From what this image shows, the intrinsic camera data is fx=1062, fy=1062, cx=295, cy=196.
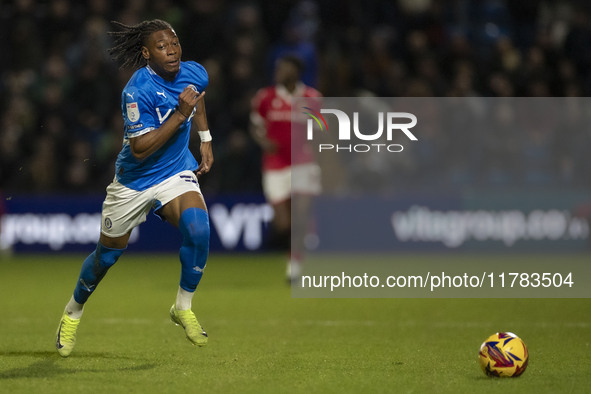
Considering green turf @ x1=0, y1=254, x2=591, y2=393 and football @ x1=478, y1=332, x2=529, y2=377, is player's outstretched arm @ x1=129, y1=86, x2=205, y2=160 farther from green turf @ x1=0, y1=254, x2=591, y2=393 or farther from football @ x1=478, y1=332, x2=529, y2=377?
football @ x1=478, y1=332, x2=529, y2=377

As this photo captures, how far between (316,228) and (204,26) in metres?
3.56

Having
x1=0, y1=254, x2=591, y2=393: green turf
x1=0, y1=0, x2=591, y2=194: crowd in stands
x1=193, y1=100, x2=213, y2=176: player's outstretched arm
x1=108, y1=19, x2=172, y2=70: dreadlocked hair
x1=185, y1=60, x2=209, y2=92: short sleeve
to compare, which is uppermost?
x1=0, y1=0, x2=591, y2=194: crowd in stands

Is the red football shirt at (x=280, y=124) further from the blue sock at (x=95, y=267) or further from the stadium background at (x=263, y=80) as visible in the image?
the blue sock at (x=95, y=267)

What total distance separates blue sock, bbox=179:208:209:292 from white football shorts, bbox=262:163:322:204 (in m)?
5.24

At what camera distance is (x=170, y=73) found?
688cm

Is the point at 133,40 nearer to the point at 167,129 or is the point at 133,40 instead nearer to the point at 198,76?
the point at 198,76

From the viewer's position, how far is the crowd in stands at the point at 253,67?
15211 mm

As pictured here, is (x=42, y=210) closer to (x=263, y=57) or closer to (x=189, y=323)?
(x=263, y=57)

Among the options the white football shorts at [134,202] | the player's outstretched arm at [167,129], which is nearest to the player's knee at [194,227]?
the white football shorts at [134,202]

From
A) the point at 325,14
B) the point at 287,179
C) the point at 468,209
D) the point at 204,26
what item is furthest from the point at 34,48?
the point at 468,209

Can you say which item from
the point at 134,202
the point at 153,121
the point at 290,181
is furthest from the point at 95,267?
the point at 290,181

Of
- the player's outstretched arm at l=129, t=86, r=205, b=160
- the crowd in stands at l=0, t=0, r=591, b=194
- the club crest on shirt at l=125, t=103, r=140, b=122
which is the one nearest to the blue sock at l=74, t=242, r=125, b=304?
the player's outstretched arm at l=129, t=86, r=205, b=160

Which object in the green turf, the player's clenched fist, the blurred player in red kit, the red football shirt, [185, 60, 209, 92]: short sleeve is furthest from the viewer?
the red football shirt

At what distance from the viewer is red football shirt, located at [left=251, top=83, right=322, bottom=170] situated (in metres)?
12.2
